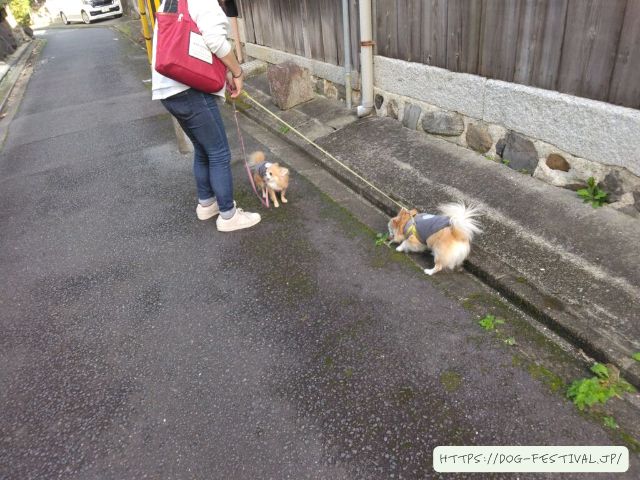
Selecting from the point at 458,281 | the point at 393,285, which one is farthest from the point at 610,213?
the point at 393,285

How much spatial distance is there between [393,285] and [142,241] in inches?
104

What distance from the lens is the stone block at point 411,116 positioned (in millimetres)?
5534

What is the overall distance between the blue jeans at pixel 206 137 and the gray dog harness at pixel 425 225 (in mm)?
1786

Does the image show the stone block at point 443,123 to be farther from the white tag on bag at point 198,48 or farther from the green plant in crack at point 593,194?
the white tag on bag at point 198,48

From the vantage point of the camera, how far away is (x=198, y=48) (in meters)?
3.38

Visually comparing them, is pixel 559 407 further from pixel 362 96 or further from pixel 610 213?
pixel 362 96

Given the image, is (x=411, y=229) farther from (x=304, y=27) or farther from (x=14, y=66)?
(x=14, y=66)

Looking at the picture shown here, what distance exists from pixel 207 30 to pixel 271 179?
1568mm

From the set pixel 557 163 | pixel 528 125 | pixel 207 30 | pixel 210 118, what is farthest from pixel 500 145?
pixel 207 30

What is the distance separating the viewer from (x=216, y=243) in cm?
430

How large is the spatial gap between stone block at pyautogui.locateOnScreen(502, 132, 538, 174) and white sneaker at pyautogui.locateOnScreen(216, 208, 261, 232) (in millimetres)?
2696

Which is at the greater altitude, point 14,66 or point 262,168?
point 262,168

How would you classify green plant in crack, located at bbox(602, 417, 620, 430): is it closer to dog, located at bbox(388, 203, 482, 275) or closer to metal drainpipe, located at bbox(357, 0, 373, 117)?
dog, located at bbox(388, 203, 482, 275)

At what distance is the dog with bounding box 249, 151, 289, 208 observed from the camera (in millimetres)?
4492
